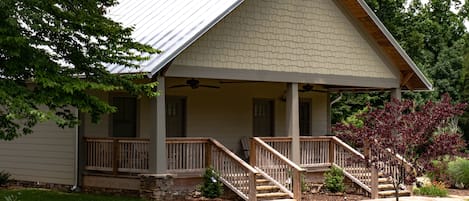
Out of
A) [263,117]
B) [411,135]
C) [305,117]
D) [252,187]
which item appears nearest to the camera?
[411,135]

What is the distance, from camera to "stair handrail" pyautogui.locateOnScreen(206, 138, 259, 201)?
61.7ft

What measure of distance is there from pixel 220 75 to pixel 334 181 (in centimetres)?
497

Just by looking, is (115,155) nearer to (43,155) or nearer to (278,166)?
(43,155)

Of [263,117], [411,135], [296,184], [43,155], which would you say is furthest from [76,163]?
[411,135]

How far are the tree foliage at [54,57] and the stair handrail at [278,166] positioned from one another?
522 cm

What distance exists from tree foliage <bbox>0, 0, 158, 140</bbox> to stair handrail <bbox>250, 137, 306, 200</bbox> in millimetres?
5221

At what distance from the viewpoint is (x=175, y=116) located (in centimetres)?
2227

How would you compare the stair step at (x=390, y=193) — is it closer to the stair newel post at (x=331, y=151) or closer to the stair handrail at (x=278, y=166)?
the stair newel post at (x=331, y=151)

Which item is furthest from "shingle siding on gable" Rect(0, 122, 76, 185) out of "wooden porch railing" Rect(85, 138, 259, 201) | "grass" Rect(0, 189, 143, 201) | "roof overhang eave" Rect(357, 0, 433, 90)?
"roof overhang eave" Rect(357, 0, 433, 90)

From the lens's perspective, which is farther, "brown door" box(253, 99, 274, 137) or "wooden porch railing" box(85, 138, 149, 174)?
"brown door" box(253, 99, 274, 137)

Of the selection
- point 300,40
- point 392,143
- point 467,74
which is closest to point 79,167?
point 300,40

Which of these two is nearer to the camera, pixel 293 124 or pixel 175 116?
pixel 293 124

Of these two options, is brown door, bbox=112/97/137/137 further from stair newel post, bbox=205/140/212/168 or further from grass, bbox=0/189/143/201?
stair newel post, bbox=205/140/212/168

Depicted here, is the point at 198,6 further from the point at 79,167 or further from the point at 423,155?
the point at 423,155
